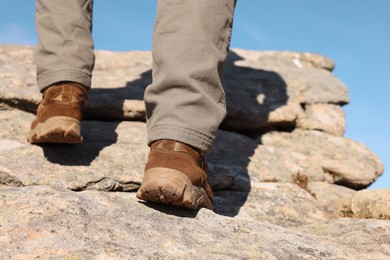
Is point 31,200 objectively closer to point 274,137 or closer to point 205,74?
point 205,74

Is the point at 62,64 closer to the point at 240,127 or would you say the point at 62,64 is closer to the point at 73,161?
the point at 73,161

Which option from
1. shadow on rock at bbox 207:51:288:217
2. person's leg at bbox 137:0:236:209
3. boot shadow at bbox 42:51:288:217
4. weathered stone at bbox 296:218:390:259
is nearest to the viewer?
person's leg at bbox 137:0:236:209

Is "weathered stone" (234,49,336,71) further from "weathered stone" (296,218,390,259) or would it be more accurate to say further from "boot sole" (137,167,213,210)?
"boot sole" (137,167,213,210)

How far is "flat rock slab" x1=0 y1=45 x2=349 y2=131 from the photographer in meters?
5.40

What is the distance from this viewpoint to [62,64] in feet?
12.0

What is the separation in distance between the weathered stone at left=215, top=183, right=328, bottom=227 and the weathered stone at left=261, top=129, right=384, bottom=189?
123 cm

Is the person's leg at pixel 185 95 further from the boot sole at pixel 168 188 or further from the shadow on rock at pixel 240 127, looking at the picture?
the shadow on rock at pixel 240 127

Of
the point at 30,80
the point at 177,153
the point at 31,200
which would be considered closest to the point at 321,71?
the point at 30,80

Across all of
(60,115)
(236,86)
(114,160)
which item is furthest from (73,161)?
(236,86)

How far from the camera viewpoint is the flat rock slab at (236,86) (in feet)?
17.7


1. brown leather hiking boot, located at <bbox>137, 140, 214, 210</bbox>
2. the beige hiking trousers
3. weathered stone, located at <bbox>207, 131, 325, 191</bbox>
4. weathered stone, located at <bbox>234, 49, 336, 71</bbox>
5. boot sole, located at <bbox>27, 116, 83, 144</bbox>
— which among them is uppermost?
the beige hiking trousers

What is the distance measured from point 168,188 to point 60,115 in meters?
1.33

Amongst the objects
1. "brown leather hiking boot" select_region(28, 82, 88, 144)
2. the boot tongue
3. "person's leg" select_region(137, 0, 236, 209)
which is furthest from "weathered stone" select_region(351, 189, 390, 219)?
"brown leather hiking boot" select_region(28, 82, 88, 144)

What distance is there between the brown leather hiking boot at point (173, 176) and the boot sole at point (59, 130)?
867 millimetres
